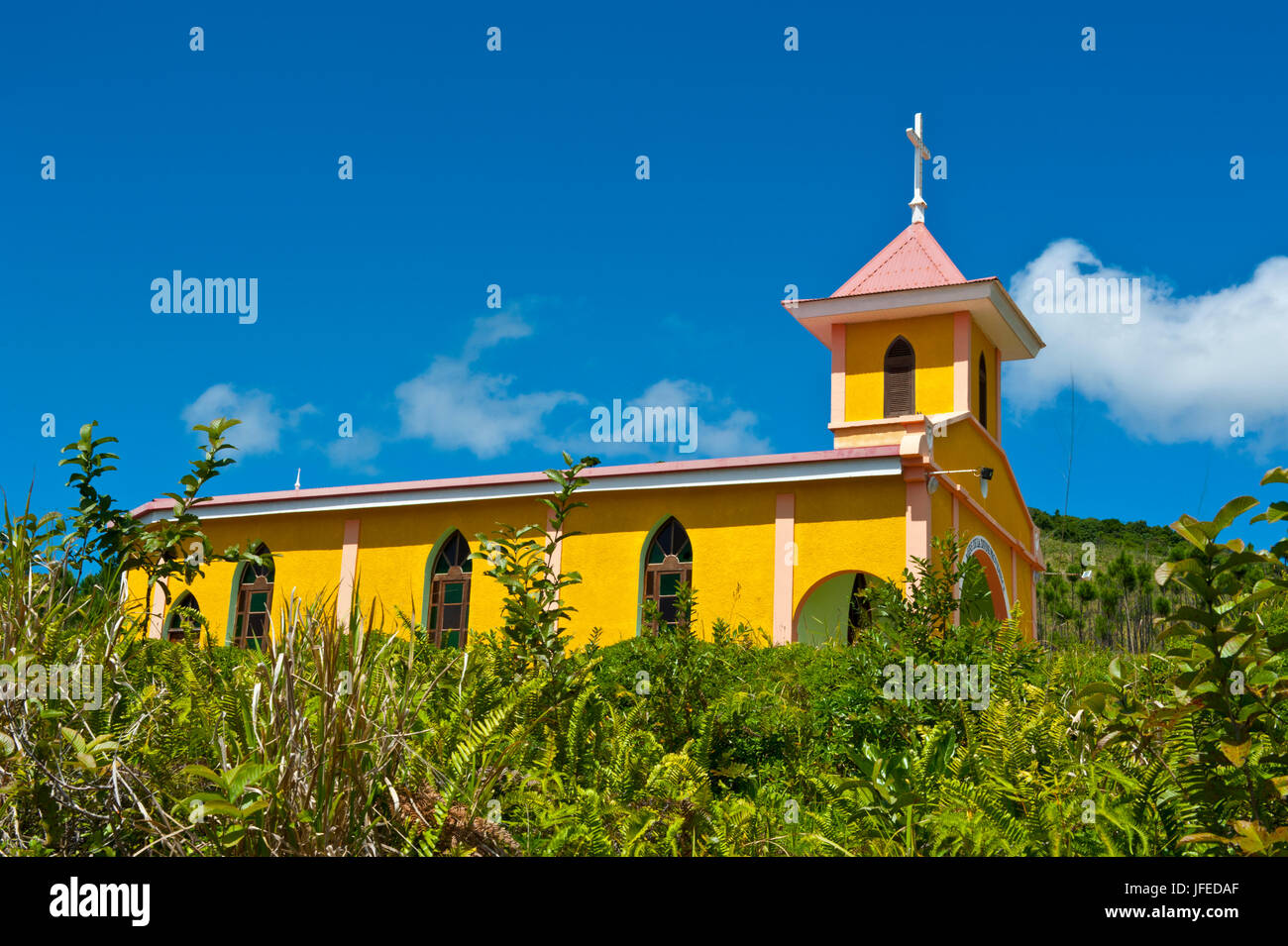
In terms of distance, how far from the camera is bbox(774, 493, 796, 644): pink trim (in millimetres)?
18984

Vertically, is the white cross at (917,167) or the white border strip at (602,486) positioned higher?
the white cross at (917,167)

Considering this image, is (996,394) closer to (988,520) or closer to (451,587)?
(988,520)

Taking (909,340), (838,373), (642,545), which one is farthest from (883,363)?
(642,545)

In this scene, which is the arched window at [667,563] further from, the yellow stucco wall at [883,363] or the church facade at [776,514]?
the yellow stucco wall at [883,363]

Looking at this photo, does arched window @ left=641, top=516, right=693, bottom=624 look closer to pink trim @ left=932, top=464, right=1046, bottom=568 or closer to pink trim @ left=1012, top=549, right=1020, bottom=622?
pink trim @ left=932, top=464, right=1046, bottom=568

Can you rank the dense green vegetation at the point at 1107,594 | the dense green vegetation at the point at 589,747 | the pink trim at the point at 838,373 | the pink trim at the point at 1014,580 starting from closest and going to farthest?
the dense green vegetation at the point at 589,747, the dense green vegetation at the point at 1107,594, the pink trim at the point at 838,373, the pink trim at the point at 1014,580

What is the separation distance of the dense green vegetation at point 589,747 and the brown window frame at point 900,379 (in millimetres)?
16664

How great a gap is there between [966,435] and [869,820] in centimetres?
1803

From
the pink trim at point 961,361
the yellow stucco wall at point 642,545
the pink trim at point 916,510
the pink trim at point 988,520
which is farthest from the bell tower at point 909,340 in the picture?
the yellow stucco wall at point 642,545

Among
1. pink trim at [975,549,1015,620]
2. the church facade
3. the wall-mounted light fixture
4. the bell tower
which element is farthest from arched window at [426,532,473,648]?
pink trim at [975,549,1015,620]

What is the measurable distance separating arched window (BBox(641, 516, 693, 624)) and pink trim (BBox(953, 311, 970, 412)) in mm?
6472

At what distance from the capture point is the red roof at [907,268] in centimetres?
2338

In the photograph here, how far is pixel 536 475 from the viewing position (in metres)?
20.5

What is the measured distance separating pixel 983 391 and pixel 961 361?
65.7 inches
